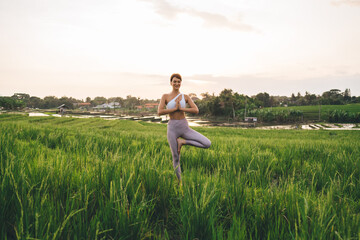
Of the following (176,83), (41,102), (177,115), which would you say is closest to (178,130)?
(177,115)

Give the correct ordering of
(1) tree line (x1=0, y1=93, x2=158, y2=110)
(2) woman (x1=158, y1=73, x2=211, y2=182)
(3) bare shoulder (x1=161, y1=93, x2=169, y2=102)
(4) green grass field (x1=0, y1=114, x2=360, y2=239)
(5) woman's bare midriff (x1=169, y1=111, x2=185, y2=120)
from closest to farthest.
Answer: (4) green grass field (x1=0, y1=114, x2=360, y2=239), (2) woman (x1=158, y1=73, x2=211, y2=182), (5) woman's bare midriff (x1=169, y1=111, x2=185, y2=120), (3) bare shoulder (x1=161, y1=93, x2=169, y2=102), (1) tree line (x1=0, y1=93, x2=158, y2=110)

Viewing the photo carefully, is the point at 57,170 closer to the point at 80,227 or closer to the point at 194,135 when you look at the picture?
the point at 80,227

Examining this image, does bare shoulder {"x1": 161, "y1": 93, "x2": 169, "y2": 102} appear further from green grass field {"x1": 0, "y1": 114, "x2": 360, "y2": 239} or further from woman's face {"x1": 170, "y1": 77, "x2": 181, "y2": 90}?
green grass field {"x1": 0, "y1": 114, "x2": 360, "y2": 239}

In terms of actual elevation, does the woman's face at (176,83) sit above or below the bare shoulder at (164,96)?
above

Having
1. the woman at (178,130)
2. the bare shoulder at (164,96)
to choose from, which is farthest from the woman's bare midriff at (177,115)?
the bare shoulder at (164,96)

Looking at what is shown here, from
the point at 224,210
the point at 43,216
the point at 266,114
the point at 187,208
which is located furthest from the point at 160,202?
the point at 266,114

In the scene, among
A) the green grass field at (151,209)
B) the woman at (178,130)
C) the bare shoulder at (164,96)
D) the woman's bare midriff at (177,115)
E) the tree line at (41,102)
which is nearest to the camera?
the green grass field at (151,209)

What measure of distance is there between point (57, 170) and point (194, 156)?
2477 mm

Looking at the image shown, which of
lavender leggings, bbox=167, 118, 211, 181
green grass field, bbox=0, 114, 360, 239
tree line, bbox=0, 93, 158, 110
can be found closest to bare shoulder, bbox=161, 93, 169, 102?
lavender leggings, bbox=167, 118, 211, 181

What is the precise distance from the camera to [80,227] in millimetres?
1172

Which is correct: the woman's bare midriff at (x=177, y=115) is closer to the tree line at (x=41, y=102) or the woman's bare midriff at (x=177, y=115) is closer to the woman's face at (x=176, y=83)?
the woman's face at (x=176, y=83)

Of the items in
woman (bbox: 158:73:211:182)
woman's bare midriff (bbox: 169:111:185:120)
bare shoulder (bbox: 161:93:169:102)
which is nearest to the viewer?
woman (bbox: 158:73:211:182)

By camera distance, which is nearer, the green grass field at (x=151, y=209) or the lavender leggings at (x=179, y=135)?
the green grass field at (x=151, y=209)

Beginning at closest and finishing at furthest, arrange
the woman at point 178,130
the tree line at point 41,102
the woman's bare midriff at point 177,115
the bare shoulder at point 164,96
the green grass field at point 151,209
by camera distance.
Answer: the green grass field at point 151,209 → the woman at point 178,130 → the woman's bare midriff at point 177,115 → the bare shoulder at point 164,96 → the tree line at point 41,102
